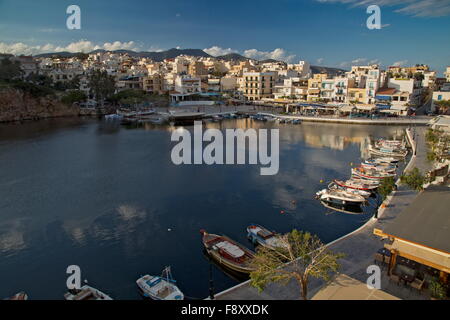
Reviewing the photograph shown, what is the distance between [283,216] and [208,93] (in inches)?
2128

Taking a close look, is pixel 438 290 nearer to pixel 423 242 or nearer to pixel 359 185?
pixel 423 242

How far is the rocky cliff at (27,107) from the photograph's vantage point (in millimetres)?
49844

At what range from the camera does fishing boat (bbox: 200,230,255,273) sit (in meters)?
11.9

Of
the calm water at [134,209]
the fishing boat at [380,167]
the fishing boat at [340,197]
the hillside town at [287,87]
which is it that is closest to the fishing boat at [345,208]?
the fishing boat at [340,197]

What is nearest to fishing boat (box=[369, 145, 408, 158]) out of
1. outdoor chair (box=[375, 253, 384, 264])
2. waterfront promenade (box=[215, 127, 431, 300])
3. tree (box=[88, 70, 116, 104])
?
waterfront promenade (box=[215, 127, 431, 300])

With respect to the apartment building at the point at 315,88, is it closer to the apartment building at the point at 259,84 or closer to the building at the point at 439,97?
the apartment building at the point at 259,84

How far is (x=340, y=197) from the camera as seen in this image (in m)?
17.5

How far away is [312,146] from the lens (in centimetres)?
3203

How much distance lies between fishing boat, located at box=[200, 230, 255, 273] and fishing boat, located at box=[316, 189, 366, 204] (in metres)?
7.22

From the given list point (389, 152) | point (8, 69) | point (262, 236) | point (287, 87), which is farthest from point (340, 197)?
point (8, 69)

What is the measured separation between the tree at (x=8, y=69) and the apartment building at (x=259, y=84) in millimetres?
45938

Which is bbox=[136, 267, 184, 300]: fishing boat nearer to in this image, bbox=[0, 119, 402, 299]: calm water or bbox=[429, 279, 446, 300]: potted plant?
bbox=[0, 119, 402, 299]: calm water
